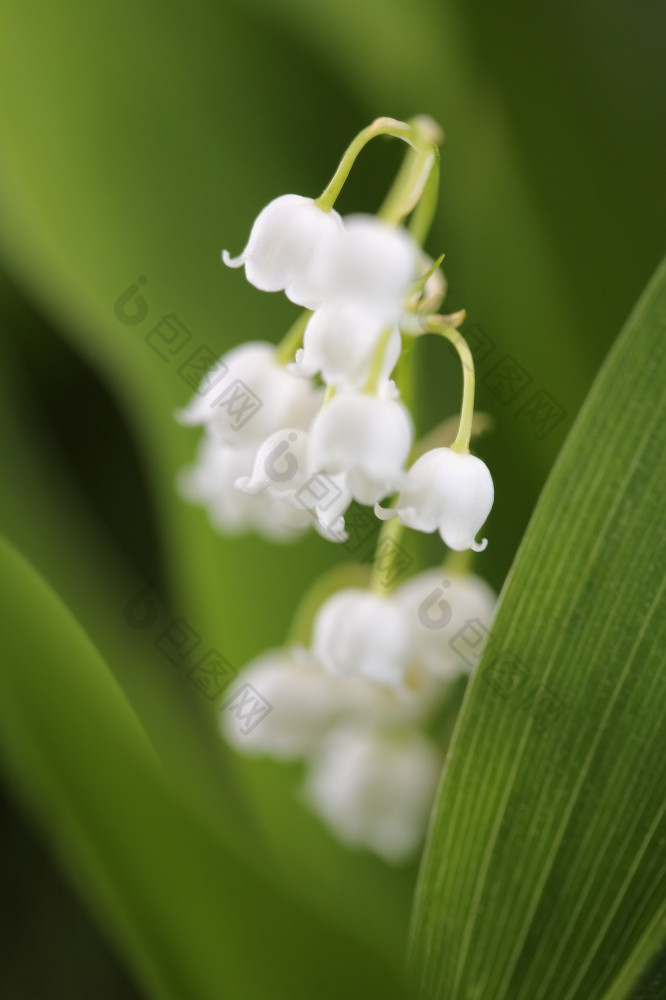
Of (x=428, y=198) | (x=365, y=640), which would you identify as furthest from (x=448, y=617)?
(x=428, y=198)

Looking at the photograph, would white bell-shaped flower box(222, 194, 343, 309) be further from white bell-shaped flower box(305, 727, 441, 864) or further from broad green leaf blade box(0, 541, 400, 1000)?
white bell-shaped flower box(305, 727, 441, 864)

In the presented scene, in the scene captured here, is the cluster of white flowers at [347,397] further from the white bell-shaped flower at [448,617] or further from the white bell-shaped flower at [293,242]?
the white bell-shaped flower at [448,617]

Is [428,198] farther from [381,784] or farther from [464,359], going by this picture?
[381,784]

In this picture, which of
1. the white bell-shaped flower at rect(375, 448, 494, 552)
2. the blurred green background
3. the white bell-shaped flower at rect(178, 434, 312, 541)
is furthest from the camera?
the blurred green background

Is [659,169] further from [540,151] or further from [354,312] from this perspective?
[354,312]

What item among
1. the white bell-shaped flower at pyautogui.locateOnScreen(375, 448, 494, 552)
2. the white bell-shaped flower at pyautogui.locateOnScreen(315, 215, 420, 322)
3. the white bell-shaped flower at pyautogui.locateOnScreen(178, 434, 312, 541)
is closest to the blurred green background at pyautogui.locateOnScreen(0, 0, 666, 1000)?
the white bell-shaped flower at pyautogui.locateOnScreen(178, 434, 312, 541)

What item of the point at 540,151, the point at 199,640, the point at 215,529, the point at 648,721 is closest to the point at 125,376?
the point at 215,529
